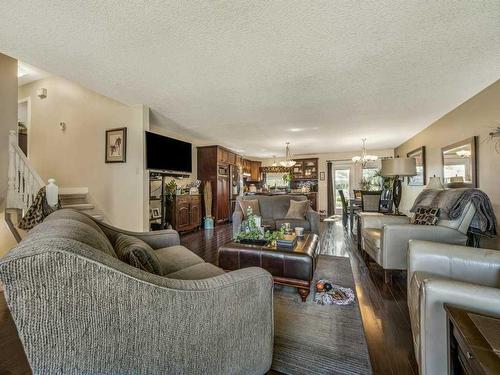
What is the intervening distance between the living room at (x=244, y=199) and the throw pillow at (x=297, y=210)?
0.07 metres

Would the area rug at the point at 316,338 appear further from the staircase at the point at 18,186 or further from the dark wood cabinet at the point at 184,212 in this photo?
the dark wood cabinet at the point at 184,212

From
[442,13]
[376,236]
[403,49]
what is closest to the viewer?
[442,13]

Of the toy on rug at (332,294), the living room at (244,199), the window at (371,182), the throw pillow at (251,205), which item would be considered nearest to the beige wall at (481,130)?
the living room at (244,199)

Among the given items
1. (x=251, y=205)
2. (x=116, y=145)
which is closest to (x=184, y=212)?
(x=251, y=205)

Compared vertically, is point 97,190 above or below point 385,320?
above

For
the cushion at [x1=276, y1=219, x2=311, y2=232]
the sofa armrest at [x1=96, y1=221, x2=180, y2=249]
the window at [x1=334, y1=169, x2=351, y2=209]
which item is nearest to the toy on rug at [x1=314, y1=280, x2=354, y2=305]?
the sofa armrest at [x1=96, y1=221, x2=180, y2=249]

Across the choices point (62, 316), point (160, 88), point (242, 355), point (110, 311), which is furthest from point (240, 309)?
point (160, 88)

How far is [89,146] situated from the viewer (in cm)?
414

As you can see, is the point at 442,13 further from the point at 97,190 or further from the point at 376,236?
the point at 97,190

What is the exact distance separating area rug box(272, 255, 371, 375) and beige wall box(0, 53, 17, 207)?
402 cm

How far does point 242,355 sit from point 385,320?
4.62 ft

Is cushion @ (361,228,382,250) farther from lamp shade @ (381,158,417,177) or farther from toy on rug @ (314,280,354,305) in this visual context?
lamp shade @ (381,158,417,177)

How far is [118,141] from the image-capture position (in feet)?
12.4

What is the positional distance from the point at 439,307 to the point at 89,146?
16.4 feet
